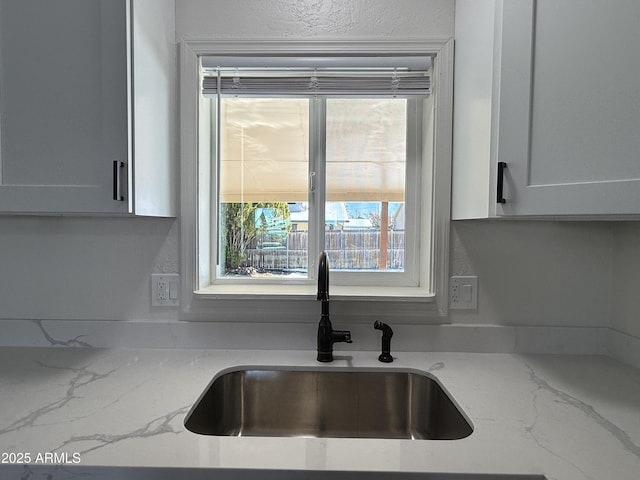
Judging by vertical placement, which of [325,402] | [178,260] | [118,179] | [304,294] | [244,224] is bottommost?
[325,402]

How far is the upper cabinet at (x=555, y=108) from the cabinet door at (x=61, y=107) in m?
0.97

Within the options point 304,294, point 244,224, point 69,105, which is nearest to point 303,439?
point 304,294

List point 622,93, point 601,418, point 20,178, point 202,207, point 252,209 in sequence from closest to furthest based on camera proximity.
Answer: point 622,93 → point 601,418 → point 20,178 → point 202,207 → point 252,209

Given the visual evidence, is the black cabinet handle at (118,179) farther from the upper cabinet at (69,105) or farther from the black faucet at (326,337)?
the black faucet at (326,337)

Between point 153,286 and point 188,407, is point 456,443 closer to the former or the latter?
point 188,407

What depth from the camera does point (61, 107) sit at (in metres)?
0.92

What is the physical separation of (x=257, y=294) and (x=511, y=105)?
0.94m

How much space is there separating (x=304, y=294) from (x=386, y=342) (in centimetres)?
32

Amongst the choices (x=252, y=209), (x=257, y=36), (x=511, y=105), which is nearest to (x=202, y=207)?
(x=252, y=209)

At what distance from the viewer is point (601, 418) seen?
810 mm

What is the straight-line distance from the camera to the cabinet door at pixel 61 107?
0.90 metres

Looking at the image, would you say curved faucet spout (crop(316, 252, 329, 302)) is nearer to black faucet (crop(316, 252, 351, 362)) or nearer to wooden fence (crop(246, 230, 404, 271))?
black faucet (crop(316, 252, 351, 362))

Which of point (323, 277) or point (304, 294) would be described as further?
point (304, 294)

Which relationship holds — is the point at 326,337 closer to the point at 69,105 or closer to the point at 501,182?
the point at 501,182
